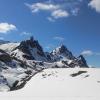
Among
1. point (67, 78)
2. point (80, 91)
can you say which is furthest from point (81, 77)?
point (80, 91)

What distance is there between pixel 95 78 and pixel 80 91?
37.0 feet

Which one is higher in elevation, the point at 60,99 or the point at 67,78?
the point at 67,78

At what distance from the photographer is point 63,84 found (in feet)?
168

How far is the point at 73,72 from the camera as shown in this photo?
207ft

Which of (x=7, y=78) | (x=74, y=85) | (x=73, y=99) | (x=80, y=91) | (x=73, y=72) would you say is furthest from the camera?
(x=7, y=78)

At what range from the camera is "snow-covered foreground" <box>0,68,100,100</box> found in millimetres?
41831

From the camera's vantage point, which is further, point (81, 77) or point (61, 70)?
point (61, 70)

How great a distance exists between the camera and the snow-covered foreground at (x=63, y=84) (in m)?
41.8

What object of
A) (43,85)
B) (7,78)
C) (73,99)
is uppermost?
(7,78)

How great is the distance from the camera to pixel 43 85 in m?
52.8

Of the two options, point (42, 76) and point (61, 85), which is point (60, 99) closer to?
point (61, 85)

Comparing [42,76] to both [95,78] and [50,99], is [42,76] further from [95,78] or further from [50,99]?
[50,99]

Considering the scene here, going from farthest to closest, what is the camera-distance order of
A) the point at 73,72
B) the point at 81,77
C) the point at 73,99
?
the point at 73,72
the point at 81,77
the point at 73,99

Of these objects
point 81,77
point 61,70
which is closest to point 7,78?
point 61,70
